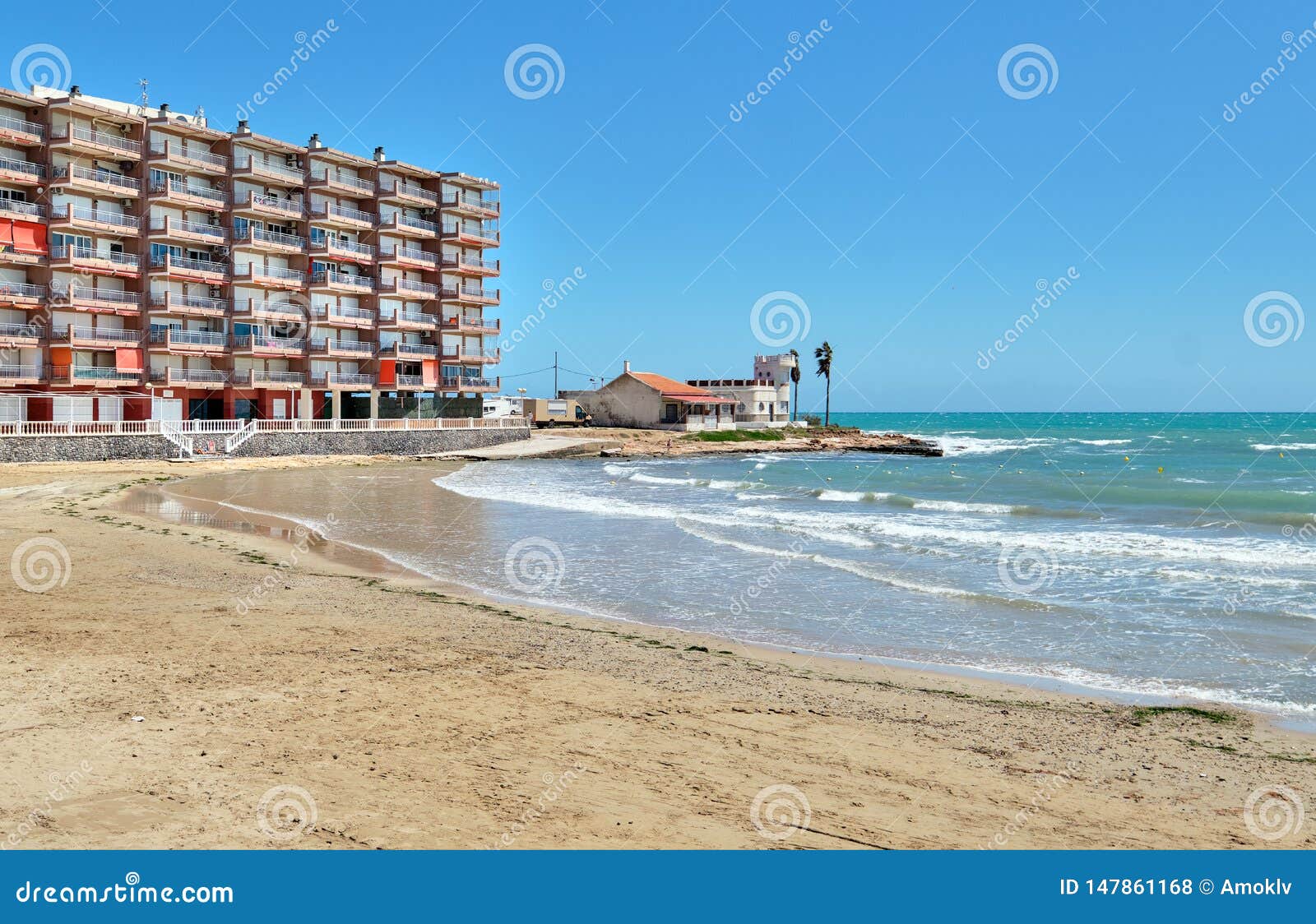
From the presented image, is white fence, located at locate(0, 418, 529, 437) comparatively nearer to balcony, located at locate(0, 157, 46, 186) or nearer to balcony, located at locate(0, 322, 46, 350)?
balcony, located at locate(0, 322, 46, 350)

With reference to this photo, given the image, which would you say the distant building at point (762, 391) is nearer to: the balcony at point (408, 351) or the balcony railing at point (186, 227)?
the balcony at point (408, 351)

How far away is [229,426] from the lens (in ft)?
181

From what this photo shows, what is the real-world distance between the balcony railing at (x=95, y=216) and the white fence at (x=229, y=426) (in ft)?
35.1

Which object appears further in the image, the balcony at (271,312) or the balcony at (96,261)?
the balcony at (271,312)

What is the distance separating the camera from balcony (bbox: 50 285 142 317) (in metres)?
52.1

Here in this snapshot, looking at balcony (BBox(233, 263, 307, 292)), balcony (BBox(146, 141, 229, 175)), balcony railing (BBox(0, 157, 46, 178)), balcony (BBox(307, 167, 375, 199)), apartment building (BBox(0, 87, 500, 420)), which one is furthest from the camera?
balcony (BBox(307, 167, 375, 199))

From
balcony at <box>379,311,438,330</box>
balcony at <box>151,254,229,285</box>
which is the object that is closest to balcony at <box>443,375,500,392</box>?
balcony at <box>379,311,438,330</box>

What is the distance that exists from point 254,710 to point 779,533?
781 inches

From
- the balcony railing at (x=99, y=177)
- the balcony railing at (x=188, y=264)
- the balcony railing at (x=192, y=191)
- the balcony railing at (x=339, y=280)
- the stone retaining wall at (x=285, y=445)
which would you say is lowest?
the stone retaining wall at (x=285, y=445)

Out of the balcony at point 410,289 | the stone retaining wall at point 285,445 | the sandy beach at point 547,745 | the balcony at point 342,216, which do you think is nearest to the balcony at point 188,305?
the balcony at point 342,216

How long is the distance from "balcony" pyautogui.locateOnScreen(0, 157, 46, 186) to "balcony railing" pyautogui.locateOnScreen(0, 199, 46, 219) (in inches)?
39.5

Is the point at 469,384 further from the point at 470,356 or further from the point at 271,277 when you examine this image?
the point at 271,277

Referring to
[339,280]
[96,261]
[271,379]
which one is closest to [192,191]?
[96,261]

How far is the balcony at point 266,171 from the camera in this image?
198ft
